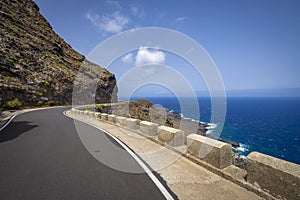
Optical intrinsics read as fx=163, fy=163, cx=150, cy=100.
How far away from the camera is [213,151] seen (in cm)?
418

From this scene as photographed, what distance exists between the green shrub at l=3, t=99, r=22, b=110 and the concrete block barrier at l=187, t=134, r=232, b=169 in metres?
29.4

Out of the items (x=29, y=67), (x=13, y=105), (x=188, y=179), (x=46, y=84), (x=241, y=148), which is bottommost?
(x=241, y=148)

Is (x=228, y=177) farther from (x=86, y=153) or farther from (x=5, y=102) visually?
(x=5, y=102)

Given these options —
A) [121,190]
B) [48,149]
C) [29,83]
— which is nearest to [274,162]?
[121,190]

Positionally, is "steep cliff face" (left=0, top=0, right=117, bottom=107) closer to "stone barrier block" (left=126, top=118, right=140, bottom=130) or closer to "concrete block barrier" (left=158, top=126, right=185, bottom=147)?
"stone barrier block" (left=126, top=118, right=140, bottom=130)

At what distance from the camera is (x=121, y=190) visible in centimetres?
344

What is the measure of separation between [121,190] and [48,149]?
164 inches

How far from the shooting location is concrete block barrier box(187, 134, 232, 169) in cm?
405

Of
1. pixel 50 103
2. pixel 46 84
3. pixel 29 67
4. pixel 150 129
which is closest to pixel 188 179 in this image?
pixel 150 129

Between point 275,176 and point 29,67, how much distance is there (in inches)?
1668

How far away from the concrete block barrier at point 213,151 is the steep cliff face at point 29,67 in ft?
98.1

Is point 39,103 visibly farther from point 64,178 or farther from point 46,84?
point 64,178

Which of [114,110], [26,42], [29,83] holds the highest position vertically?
[26,42]

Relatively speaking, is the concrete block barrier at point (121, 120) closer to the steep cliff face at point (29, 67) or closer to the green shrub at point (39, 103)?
the steep cliff face at point (29, 67)
